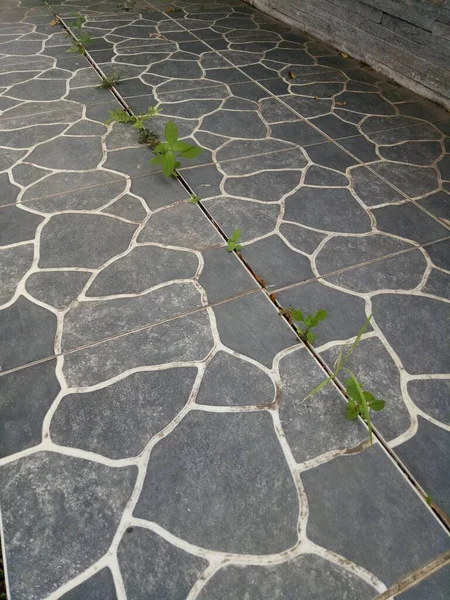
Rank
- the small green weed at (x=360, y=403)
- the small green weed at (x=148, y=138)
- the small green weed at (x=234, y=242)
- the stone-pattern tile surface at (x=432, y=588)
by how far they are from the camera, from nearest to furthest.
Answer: the stone-pattern tile surface at (x=432, y=588)
the small green weed at (x=360, y=403)
the small green weed at (x=234, y=242)
the small green weed at (x=148, y=138)

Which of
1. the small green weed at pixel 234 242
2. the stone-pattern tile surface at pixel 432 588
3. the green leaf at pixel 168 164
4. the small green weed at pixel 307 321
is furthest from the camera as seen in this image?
the green leaf at pixel 168 164

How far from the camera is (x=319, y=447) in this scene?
6.39ft

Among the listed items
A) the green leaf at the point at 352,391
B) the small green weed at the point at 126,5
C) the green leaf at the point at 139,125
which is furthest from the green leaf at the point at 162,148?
the small green weed at the point at 126,5

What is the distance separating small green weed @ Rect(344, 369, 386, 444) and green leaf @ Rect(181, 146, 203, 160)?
221cm

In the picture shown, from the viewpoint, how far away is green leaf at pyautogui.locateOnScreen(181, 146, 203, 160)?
355cm

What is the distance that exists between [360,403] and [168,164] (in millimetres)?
2259

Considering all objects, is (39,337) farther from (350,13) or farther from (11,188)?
(350,13)

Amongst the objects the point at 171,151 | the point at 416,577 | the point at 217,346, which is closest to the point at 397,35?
the point at 171,151

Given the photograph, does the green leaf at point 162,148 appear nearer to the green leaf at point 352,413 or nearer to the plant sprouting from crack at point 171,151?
the plant sprouting from crack at point 171,151

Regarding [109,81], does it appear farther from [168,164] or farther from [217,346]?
[217,346]

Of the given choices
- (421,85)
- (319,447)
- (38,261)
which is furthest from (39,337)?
(421,85)

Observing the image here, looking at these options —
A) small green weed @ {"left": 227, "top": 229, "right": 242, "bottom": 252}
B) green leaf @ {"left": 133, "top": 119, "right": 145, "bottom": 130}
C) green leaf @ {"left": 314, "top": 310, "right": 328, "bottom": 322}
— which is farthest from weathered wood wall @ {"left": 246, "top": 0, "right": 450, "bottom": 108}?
green leaf @ {"left": 314, "top": 310, "right": 328, "bottom": 322}

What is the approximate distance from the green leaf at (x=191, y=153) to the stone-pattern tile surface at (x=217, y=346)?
0.13m

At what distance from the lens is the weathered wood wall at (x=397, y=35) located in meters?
4.36
